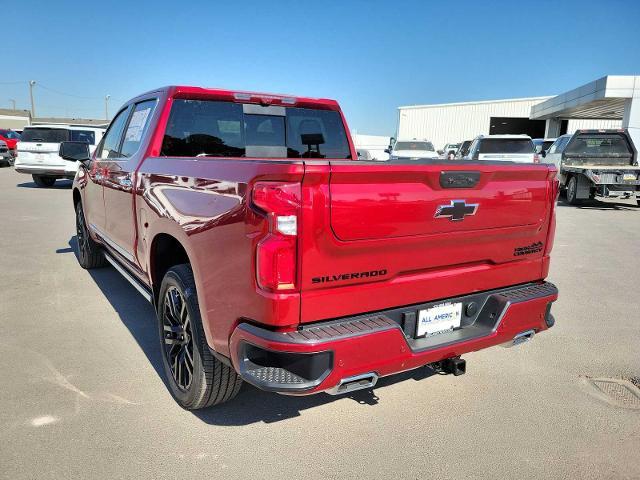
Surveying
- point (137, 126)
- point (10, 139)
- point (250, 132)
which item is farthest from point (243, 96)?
point (10, 139)

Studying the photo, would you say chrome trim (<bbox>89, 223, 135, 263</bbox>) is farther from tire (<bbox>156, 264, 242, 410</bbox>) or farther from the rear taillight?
the rear taillight

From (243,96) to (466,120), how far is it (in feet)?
161

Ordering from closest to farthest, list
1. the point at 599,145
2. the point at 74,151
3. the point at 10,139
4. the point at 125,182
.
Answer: the point at 125,182 < the point at 74,151 < the point at 599,145 < the point at 10,139

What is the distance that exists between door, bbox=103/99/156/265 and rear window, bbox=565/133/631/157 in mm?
13420

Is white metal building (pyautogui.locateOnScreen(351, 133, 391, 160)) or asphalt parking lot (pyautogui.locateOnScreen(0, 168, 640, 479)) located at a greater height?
white metal building (pyautogui.locateOnScreen(351, 133, 391, 160))

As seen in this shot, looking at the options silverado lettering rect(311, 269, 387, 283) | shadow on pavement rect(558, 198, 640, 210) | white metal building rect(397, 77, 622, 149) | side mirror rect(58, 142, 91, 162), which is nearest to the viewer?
silverado lettering rect(311, 269, 387, 283)

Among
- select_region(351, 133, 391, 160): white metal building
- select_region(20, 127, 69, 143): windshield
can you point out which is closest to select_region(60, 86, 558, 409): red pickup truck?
select_region(351, 133, 391, 160): white metal building

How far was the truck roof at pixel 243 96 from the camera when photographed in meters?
3.71

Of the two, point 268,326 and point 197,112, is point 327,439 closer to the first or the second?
point 268,326

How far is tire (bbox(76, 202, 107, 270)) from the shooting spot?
587cm

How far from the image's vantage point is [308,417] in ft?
9.75

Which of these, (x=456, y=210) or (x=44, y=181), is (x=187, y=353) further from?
(x=44, y=181)

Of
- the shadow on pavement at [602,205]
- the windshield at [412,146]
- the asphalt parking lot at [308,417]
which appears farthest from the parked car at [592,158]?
the asphalt parking lot at [308,417]

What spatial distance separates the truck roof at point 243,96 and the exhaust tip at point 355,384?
251 centimetres
